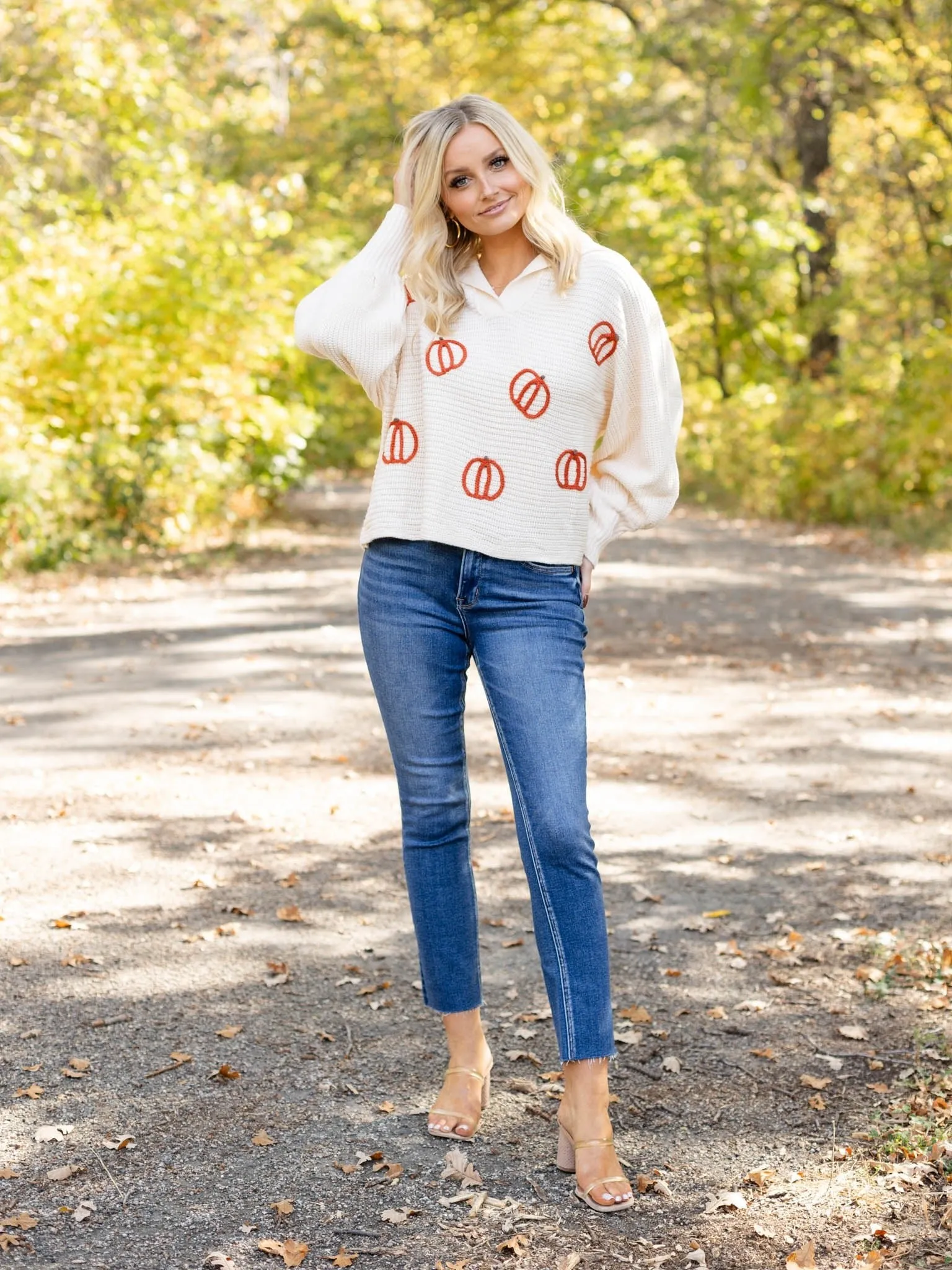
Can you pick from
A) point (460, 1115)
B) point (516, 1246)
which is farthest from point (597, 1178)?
point (460, 1115)

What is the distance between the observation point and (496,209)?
293 centimetres

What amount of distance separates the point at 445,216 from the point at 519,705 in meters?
1.02

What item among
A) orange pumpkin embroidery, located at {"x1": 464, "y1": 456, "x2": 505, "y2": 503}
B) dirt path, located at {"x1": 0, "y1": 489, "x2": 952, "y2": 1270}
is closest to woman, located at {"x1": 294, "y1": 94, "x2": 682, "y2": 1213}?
orange pumpkin embroidery, located at {"x1": 464, "y1": 456, "x2": 505, "y2": 503}

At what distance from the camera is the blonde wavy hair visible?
2.90 m

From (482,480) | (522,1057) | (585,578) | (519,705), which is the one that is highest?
(482,480)

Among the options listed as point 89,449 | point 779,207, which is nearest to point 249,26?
point 779,207

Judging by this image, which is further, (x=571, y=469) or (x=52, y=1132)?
(x=52, y=1132)

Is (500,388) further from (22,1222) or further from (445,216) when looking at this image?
(22,1222)

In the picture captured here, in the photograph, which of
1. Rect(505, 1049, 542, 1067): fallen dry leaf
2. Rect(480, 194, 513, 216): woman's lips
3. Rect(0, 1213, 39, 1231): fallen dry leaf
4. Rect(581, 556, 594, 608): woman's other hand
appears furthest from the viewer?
Rect(505, 1049, 542, 1067): fallen dry leaf

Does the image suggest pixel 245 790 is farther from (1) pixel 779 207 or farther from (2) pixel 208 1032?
(1) pixel 779 207

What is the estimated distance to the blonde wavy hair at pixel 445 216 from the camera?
2.90 metres

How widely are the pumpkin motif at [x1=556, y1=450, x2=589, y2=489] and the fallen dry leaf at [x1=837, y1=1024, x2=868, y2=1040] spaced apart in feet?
5.54

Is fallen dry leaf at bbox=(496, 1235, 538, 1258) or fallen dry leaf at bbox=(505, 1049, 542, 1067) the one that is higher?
fallen dry leaf at bbox=(496, 1235, 538, 1258)

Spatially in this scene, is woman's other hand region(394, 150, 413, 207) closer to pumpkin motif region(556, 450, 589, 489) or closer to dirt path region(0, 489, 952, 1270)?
pumpkin motif region(556, 450, 589, 489)
